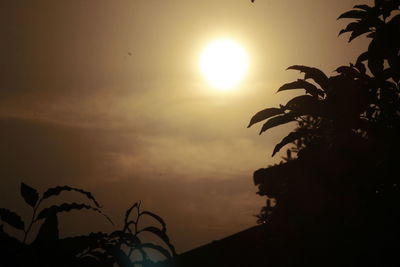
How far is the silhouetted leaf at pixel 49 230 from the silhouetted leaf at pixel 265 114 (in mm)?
1274

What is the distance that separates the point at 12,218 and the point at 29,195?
110 millimetres

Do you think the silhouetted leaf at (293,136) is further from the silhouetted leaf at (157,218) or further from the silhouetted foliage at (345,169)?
the silhouetted leaf at (157,218)

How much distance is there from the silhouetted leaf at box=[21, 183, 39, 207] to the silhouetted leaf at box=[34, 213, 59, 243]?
9cm

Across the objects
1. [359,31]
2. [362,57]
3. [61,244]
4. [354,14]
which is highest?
[354,14]

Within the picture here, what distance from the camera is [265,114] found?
2.47m

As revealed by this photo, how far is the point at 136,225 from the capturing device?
1909 mm

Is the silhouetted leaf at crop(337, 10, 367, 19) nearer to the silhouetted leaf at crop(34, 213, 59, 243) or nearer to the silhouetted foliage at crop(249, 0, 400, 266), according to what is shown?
the silhouetted foliage at crop(249, 0, 400, 266)

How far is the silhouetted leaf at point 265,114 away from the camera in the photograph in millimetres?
2439

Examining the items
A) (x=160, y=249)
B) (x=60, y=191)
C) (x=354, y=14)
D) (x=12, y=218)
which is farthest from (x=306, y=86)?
(x=12, y=218)

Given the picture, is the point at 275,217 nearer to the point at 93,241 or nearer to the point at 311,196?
the point at 311,196

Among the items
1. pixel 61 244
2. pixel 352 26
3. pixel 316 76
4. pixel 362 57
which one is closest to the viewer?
pixel 61 244

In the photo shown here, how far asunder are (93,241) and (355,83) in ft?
4.91

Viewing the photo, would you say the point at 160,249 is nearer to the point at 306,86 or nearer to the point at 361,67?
the point at 306,86

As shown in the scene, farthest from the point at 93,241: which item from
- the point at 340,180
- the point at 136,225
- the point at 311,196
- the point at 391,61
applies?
the point at 391,61
